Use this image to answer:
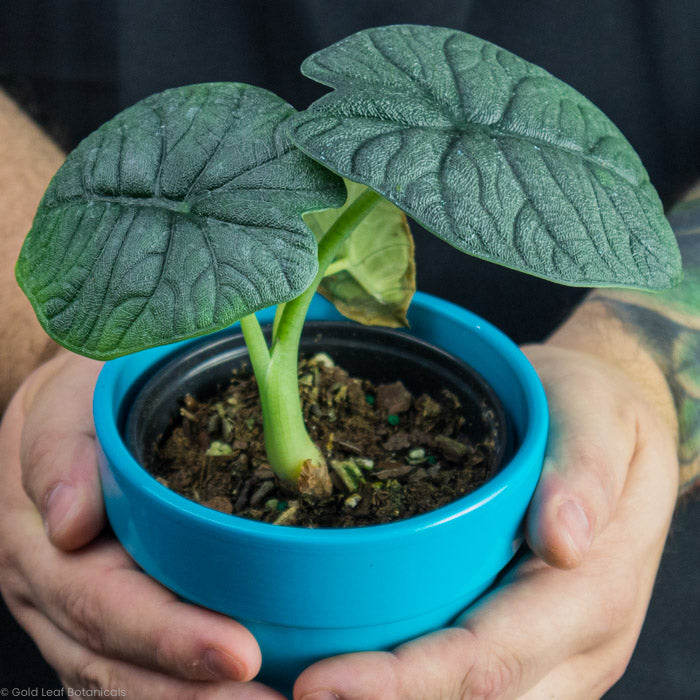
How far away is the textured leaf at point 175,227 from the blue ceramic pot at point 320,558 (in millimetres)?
118

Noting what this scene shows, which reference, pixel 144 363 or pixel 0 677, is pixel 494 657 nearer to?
pixel 144 363

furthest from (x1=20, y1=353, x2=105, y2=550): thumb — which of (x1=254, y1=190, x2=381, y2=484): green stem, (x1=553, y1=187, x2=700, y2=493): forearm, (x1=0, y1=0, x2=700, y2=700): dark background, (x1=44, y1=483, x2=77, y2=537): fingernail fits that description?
(x1=553, y1=187, x2=700, y2=493): forearm

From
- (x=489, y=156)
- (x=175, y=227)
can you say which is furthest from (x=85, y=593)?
(x=489, y=156)

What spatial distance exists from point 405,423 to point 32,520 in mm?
348

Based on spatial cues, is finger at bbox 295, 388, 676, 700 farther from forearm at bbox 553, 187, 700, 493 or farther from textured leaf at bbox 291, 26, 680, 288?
textured leaf at bbox 291, 26, 680, 288

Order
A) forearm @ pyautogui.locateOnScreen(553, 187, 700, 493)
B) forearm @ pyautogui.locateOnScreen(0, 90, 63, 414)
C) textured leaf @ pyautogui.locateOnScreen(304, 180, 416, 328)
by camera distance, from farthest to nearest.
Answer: forearm @ pyautogui.locateOnScreen(0, 90, 63, 414)
forearm @ pyautogui.locateOnScreen(553, 187, 700, 493)
textured leaf @ pyautogui.locateOnScreen(304, 180, 416, 328)

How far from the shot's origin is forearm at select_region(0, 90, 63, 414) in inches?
39.3

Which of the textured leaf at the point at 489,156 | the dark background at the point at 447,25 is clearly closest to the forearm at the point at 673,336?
the dark background at the point at 447,25

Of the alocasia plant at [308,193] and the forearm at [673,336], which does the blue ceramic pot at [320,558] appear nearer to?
the alocasia plant at [308,193]

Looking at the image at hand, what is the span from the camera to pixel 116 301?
1.19ft

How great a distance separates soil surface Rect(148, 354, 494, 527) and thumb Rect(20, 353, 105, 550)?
0.20 feet

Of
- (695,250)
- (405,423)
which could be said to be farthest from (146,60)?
(695,250)

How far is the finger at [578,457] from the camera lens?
48 centimetres

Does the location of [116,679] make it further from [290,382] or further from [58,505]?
[290,382]
